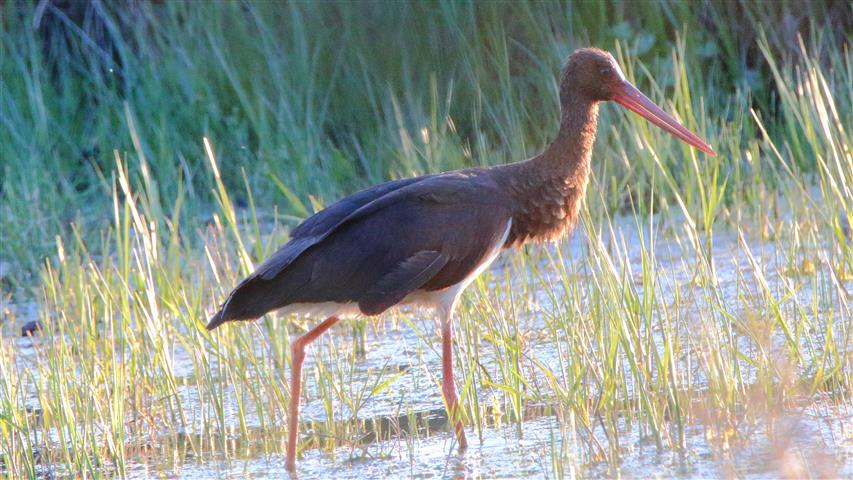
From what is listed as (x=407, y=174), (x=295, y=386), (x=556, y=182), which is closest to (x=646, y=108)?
(x=556, y=182)

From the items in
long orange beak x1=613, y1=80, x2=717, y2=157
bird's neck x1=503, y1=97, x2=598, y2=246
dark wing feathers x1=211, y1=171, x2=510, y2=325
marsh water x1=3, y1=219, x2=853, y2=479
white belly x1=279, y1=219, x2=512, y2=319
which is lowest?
marsh water x1=3, y1=219, x2=853, y2=479

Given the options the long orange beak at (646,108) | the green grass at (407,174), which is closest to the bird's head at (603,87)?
the long orange beak at (646,108)

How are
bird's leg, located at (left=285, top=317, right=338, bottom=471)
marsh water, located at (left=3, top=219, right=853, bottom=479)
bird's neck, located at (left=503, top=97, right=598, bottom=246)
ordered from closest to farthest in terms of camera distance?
marsh water, located at (left=3, top=219, right=853, bottom=479) < bird's leg, located at (left=285, top=317, right=338, bottom=471) < bird's neck, located at (left=503, top=97, right=598, bottom=246)

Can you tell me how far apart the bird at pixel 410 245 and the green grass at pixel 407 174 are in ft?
0.41

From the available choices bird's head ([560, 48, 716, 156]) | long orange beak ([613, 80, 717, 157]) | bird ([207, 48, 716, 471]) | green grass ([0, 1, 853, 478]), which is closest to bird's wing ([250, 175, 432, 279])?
bird ([207, 48, 716, 471])

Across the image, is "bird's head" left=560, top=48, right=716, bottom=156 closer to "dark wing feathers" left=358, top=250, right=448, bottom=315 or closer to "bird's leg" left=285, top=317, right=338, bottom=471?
"dark wing feathers" left=358, top=250, right=448, bottom=315

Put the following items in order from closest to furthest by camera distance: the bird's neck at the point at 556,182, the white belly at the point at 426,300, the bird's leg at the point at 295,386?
the bird's leg at the point at 295,386, the white belly at the point at 426,300, the bird's neck at the point at 556,182

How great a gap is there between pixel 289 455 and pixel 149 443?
23.0 inches

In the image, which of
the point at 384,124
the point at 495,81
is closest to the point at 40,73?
the point at 384,124

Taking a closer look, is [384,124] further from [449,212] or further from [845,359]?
[845,359]

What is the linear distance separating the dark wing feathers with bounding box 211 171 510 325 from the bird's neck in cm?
12

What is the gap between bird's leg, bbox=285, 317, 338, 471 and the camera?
4207 mm

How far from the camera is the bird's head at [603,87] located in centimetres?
472

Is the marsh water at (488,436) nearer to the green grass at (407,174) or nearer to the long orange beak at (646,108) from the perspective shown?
the green grass at (407,174)
